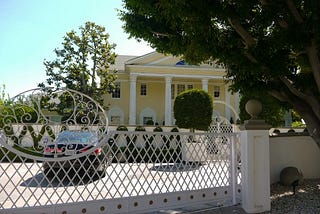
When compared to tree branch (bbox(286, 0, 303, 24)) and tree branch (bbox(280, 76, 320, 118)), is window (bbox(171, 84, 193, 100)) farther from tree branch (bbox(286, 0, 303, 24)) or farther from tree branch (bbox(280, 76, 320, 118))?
tree branch (bbox(286, 0, 303, 24))

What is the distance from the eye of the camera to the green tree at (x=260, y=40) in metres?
5.63

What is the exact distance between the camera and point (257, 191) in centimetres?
562

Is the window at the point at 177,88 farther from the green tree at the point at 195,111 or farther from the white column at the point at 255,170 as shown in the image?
the white column at the point at 255,170

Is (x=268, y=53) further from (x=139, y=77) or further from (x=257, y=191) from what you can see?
(x=139, y=77)

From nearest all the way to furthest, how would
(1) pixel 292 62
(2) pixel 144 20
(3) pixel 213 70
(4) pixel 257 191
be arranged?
(4) pixel 257 191 < (1) pixel 292 62 < (2) pixel 144 20 < (3) pixel 213 70

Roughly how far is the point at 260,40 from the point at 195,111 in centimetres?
980

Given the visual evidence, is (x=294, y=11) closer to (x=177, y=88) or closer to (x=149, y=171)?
(x=149, y=171)

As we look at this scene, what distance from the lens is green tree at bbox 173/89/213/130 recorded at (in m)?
15.8


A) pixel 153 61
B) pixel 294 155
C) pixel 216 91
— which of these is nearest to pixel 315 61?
pixel 294 155

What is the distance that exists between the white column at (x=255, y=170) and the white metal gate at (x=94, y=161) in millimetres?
528

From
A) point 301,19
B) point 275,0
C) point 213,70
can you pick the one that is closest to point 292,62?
point 301,19

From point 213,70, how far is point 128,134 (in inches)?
901

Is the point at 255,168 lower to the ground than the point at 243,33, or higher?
lower

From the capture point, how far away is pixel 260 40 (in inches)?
243
